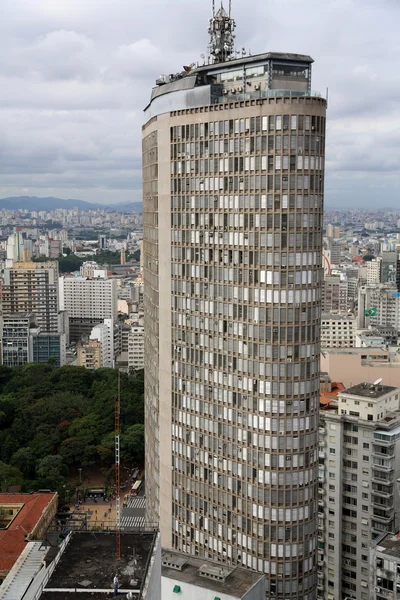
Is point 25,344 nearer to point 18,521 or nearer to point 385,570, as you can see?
point 18,521

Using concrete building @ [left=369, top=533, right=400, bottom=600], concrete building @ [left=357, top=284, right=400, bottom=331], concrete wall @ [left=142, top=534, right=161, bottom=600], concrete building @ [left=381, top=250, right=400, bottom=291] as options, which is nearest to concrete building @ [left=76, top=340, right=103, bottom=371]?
concrete building @ [left=357, top=284, right=400, bottom=331]

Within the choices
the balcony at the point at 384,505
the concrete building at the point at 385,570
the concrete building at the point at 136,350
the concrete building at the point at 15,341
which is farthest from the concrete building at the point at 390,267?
the concrete building at the point at 385,570

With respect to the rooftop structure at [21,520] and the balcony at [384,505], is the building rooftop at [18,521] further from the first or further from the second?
the balcony at [384,505]

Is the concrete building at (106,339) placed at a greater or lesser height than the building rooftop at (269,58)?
lesser

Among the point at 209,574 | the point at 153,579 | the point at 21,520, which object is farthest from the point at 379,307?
the point at 153,579

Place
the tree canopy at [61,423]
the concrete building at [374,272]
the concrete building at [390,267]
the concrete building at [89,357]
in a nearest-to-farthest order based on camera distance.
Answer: the tree canopy at [61,423] < the concrete building at [89,357] < the concrete building at [390,267] < the concrete building at [374,272]

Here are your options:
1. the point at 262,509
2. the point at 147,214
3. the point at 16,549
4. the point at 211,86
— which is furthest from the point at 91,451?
the point at 211,86
